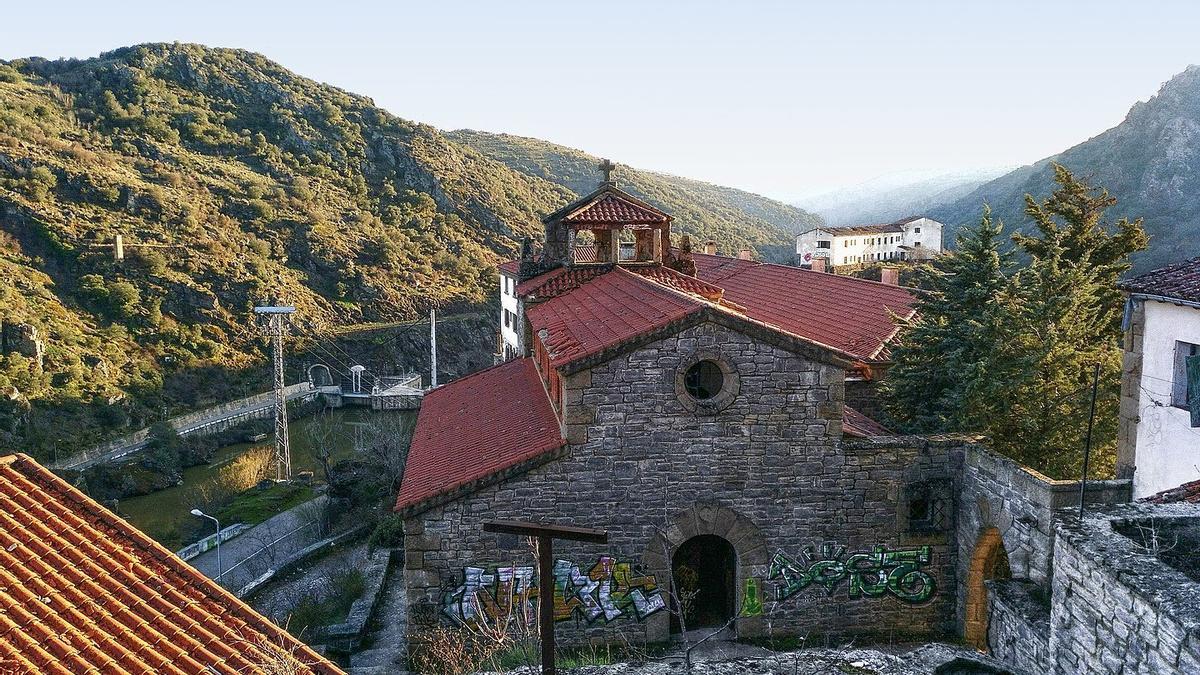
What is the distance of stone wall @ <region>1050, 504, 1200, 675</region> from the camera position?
4.20 m

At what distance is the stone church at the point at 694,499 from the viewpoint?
34.6ft

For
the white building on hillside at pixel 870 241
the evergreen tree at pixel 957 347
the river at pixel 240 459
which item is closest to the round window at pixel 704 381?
the evergreen tree at pixel 957 347

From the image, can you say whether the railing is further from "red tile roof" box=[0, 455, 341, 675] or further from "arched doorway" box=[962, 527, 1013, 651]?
"arched doorway" box=[962, 527, 1013, 651]

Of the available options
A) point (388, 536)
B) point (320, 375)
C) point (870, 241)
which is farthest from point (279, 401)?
point (870, 241)

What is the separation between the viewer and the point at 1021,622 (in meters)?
9.02

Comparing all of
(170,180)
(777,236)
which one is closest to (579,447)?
(170,180)

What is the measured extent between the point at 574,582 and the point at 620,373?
2.85m

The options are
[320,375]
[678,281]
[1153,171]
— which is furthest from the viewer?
[1153,171]

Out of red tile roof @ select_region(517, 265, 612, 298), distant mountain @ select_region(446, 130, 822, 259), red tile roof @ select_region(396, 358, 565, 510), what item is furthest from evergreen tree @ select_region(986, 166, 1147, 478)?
distant mountain @ select_region(446, 130, 822, 259)

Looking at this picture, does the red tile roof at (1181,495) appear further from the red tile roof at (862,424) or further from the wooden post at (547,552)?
the wooden post at (547,552)

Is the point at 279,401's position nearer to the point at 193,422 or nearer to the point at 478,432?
the point at 193,422

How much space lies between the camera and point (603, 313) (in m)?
13.1

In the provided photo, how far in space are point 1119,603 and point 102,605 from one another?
6827 mm

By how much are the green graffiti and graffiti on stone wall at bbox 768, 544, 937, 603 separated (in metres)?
0.24
